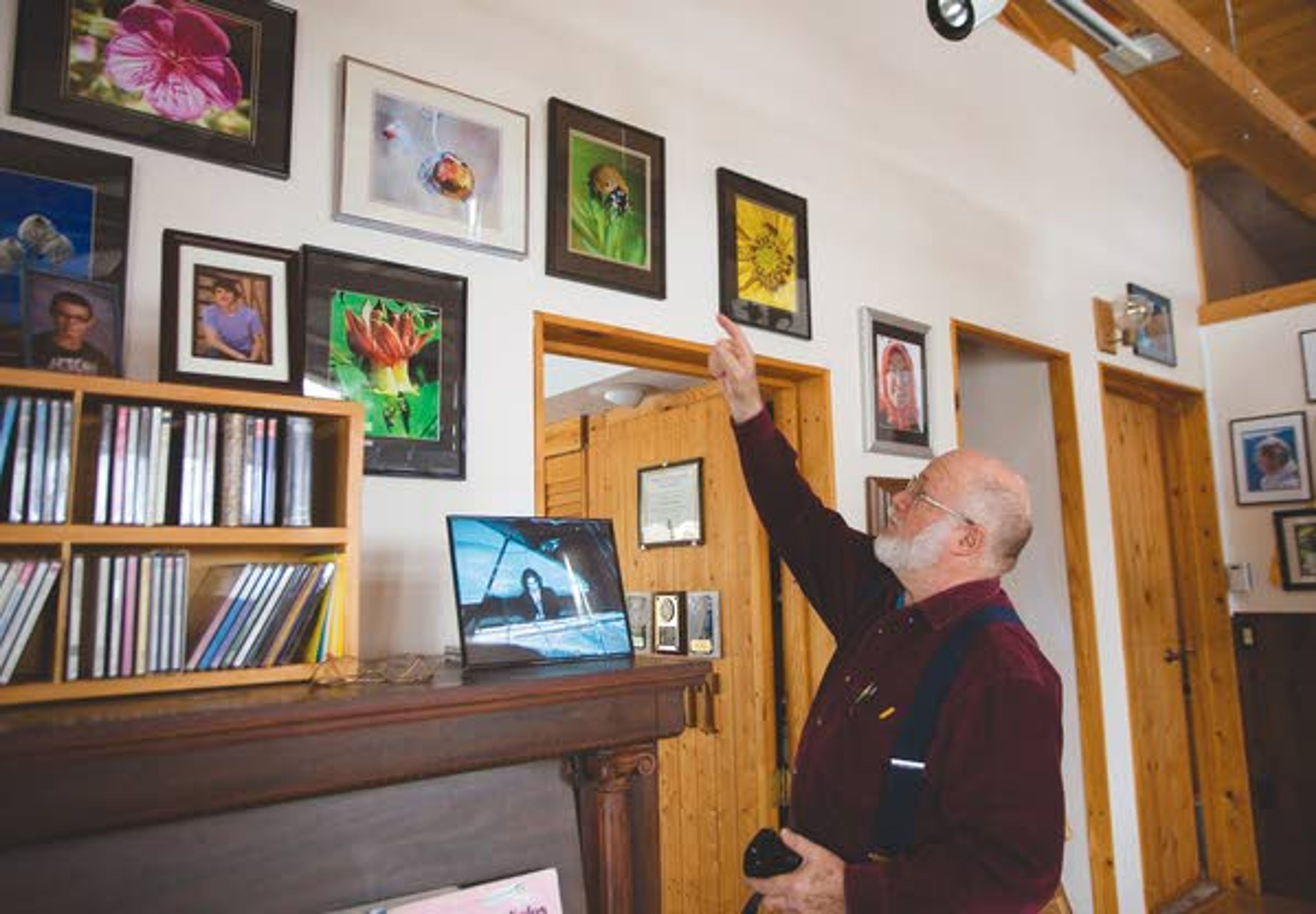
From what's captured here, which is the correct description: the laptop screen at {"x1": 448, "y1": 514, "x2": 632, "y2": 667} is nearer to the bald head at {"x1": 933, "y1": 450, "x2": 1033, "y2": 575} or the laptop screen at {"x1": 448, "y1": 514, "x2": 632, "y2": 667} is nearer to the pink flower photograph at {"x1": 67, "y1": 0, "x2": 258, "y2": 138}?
the bald head at {"x1": 933, "y1": 450, "x2": 1033, "y2": 575}

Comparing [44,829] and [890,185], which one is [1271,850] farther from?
[44,829]

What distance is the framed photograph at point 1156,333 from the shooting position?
4.02 metres

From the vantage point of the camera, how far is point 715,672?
3.10m

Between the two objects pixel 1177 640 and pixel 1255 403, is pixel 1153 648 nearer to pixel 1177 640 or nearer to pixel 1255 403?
pixel 1177 640

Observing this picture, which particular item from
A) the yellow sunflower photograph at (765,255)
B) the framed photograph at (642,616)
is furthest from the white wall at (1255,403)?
the yellow sunflower photograph at (765,255)

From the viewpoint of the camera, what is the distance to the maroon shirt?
48.8 inches

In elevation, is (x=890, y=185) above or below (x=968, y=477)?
above

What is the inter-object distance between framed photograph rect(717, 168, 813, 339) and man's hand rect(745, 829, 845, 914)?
1.43m

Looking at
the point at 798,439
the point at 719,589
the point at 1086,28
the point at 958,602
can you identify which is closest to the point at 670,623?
the point at 719,589

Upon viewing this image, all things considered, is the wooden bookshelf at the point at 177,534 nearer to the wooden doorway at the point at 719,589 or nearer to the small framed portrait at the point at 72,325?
the small framed portrait at the point at 72,325

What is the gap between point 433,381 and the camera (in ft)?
5.96

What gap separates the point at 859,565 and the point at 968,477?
0.34 meters

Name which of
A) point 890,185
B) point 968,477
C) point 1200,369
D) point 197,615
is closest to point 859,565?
point 968,477

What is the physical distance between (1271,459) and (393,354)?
166 inches
